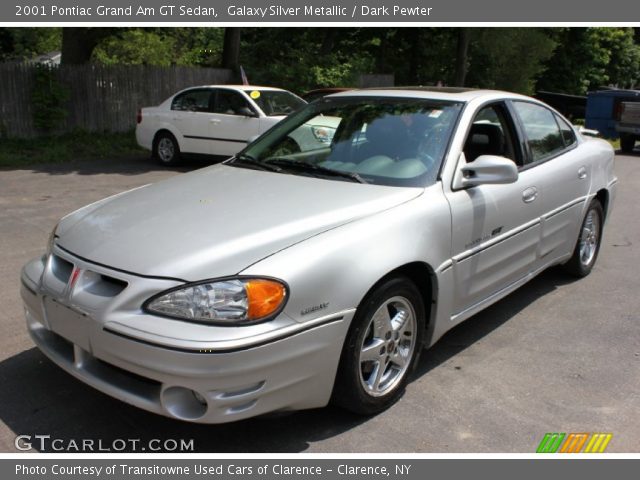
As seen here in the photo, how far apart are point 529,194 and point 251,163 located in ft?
6.16

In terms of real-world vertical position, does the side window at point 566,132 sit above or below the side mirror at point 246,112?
above

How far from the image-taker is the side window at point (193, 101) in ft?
38.0

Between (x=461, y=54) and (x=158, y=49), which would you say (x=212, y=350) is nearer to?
(x=461, y=54)

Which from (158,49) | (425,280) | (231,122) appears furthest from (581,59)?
(425,280)

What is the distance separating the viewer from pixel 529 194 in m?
4.42

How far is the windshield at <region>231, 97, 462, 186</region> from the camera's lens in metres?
3.86

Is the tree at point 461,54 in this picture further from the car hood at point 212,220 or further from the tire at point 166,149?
the car hood at point 212,220

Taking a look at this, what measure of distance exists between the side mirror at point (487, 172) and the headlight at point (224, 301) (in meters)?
1.55

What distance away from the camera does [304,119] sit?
183 inches

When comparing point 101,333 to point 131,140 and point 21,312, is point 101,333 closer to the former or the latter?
point 21,312

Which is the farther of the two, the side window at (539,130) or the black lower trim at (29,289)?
the side window at (539,130)

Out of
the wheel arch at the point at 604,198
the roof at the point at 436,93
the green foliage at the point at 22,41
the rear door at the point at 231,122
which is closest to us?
the roof at the point at 436,93

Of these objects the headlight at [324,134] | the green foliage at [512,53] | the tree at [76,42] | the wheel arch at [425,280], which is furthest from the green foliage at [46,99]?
the green foliage at [512,53]

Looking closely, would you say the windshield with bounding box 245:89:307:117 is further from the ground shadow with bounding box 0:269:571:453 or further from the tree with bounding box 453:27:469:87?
the tree with bounding box 453:27:469:87
